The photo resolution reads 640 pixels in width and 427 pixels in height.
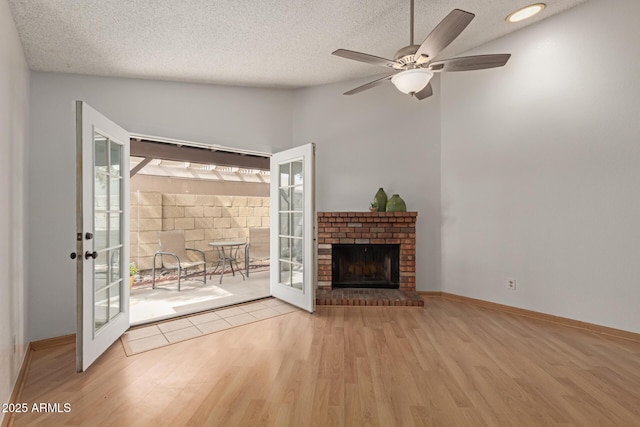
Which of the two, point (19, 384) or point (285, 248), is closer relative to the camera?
point (19, 384)

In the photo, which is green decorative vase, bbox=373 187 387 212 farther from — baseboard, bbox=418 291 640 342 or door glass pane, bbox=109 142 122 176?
door glass pane, bbox=109 142 122 176

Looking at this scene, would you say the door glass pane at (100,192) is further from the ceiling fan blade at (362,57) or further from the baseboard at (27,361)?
the ceiling fan blade at (362,57)

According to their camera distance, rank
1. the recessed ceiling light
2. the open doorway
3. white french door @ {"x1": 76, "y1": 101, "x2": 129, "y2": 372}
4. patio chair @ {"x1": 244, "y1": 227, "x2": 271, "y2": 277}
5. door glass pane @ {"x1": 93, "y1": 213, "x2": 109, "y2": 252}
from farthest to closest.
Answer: patio chair @ {"x1": 244, "y1": 227, "x2": 271, "y2": 277}
the open doorway
the recessed ceiling light
door glass pane @ {"x1": 93, "y1": 213, "x2": 109, "y2": 252}
white french door @ {"x1": 76, "y1": 101, "x2": 129, "y2": 372}

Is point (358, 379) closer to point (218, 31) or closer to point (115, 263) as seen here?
point (115, 263)

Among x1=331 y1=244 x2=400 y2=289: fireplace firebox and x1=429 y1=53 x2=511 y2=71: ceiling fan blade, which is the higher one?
x1=429 y1=53 x2=511 y2=71: ceiling fan blade

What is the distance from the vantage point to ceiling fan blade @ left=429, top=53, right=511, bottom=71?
2031 millimetres

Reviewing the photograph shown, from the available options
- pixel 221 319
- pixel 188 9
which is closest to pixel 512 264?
pixel 221 319

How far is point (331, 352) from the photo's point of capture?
8.05ft

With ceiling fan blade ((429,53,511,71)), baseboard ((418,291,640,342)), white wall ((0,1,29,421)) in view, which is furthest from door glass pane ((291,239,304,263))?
white wall ((0,1,29,421))

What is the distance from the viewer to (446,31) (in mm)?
1778

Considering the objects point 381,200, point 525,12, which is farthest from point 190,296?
point 525,12

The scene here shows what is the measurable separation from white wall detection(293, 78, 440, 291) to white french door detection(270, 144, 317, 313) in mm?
610

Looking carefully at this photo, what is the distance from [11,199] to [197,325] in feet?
5.73

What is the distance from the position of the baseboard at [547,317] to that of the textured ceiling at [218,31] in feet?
9.19
